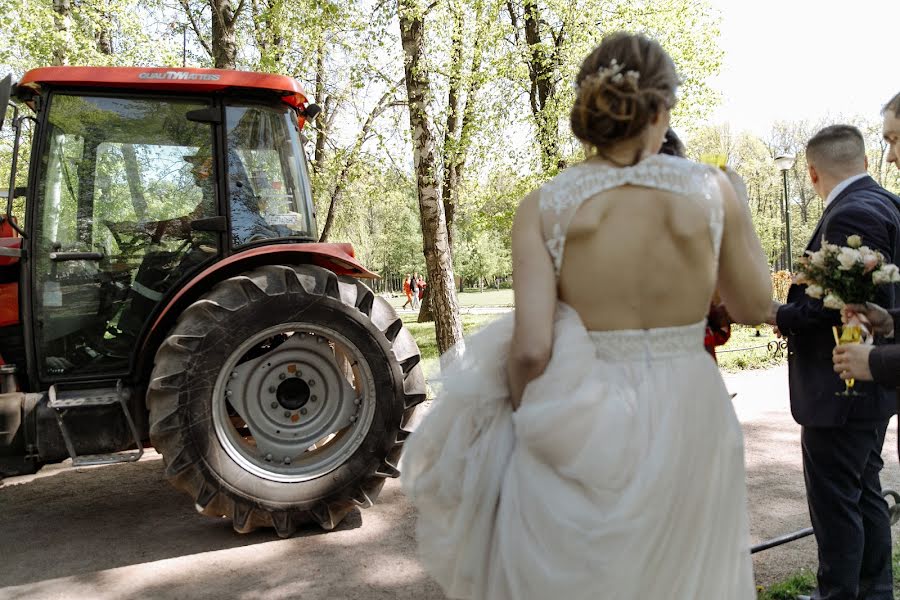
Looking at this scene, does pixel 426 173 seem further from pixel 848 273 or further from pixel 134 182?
pixel 848 273

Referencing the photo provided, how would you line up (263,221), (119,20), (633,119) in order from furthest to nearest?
1. (119,20)
2. (263,221)
3. (633,119)

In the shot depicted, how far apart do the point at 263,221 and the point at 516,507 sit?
129 inches

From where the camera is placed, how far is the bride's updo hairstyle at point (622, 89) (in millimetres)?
1840

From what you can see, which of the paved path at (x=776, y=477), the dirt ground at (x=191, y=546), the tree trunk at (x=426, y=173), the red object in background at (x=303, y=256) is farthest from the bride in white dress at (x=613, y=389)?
the tree trunk at (x=426, y=173)

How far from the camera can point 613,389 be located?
6.18 ft

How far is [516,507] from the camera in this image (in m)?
1.90

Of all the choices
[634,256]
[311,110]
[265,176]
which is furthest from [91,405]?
[634,256]

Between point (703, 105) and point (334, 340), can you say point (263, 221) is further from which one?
point (703, 105)

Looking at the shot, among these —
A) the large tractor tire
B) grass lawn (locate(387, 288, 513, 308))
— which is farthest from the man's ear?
grass lawn (locate(387, 288, 513, 308))

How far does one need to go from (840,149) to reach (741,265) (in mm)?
1583

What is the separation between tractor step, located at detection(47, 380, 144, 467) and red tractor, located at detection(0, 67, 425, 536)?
1 cm

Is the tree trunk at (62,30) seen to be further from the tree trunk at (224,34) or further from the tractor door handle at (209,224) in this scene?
the tractor door handle at (209,224)

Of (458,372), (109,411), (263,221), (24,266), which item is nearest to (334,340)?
(263,221)

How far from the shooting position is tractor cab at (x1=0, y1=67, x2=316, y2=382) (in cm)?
440
